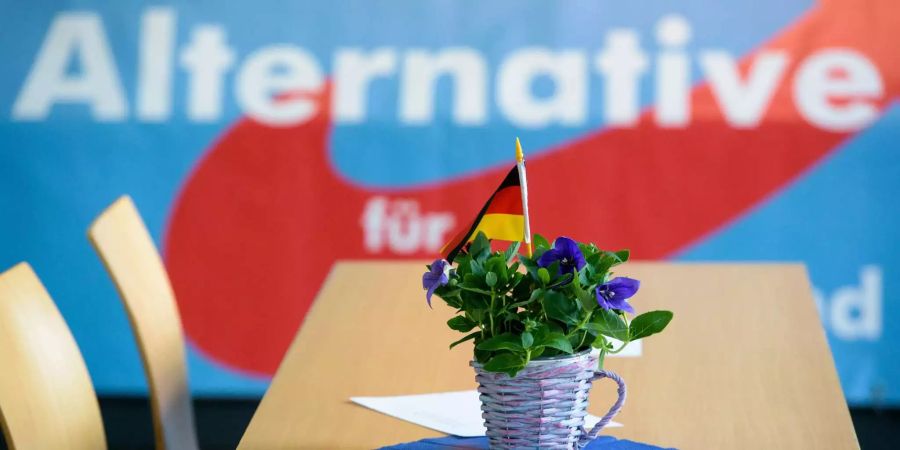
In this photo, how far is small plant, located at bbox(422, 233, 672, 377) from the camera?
1.42m

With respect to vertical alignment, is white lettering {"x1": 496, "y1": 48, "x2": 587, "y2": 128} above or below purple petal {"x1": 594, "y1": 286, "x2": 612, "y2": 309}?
above

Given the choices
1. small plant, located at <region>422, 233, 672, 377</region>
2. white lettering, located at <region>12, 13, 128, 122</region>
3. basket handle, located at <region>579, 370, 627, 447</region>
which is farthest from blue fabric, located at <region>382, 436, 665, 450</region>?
white lettering, located at <region>12, 13, 128, 122</region>

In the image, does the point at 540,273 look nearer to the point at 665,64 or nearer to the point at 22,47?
the point at 665,64

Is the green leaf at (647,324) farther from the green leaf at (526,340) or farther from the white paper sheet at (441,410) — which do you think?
the white paper sheet at (441,410)

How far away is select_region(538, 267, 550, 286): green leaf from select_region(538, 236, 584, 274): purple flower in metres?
0.02

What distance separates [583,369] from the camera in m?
1.46

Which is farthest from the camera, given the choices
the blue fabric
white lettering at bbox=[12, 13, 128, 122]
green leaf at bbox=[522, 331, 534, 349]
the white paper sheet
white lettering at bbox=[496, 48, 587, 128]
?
white lettering at bbox=[12, 13, 128, 122]

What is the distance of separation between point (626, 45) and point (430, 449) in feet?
9.05

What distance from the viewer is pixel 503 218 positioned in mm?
1579

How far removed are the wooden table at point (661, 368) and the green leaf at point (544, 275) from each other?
1.28 ft

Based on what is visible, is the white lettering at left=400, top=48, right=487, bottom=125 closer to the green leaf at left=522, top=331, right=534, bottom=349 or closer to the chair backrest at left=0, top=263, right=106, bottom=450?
the chair backrest at left=0, top=263, right=106, bottom=450

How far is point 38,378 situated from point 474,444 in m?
0.71

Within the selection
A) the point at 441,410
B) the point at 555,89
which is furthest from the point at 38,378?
the point at 555,89

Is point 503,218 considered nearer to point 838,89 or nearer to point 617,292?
point 617,292
